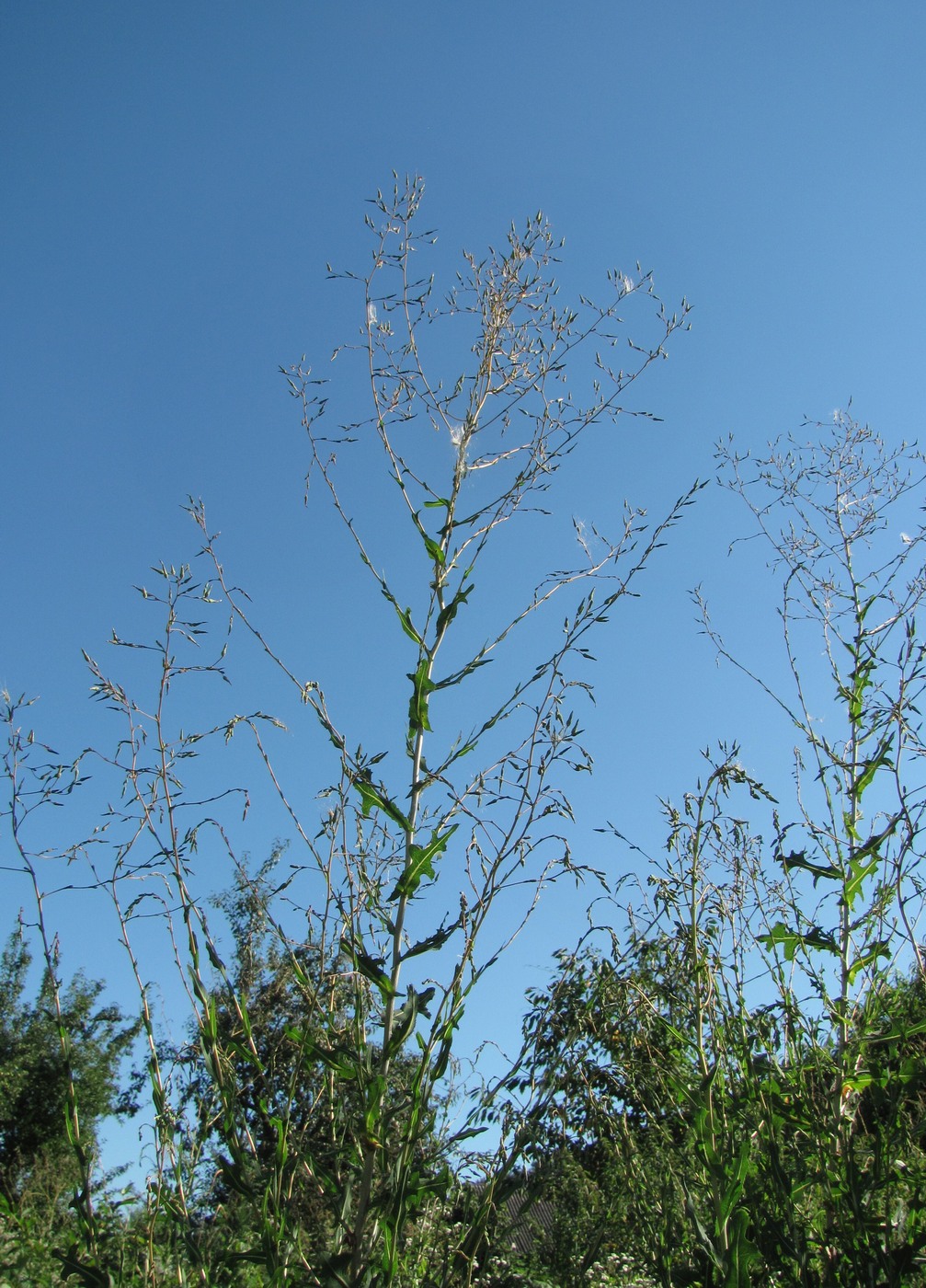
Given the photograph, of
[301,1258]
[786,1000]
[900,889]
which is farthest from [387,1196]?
[900,889]

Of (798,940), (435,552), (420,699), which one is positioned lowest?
(798,940)

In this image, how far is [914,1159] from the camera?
1829 millimetres

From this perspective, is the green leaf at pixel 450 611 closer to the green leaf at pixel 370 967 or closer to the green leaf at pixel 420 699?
the green leaf at pixel 420 699

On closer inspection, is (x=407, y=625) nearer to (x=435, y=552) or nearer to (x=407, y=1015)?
(x=435, y=552)

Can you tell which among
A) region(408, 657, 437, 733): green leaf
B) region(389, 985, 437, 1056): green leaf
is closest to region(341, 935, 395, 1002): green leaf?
region(389, 985, 437, 1056): green leaf

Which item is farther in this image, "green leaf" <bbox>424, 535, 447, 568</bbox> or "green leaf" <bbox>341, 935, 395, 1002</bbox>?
"green leaf" <bbox>424, 535, 447, 568</bbox>

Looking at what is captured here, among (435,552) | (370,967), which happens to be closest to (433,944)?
(370,967)

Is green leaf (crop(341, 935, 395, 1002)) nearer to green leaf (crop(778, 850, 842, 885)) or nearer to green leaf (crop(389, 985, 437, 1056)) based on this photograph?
green leaf (crop(389, 985, 437, 1056))

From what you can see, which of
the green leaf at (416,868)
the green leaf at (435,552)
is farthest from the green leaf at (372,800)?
the green leaf at (435,552)

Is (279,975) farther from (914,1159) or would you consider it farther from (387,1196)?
(914,1159)

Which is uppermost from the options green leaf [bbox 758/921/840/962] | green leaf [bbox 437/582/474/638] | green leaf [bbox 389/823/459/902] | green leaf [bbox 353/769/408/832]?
green leaf [bbox 437/582/474/638]

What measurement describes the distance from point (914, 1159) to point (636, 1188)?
778 millimetres

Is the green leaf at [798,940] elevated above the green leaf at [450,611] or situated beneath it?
situated beneath


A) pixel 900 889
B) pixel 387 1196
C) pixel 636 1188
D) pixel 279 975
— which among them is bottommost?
pixel 636 1188
